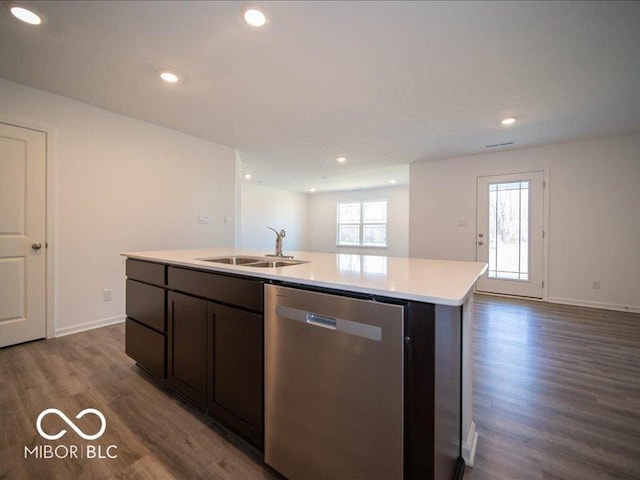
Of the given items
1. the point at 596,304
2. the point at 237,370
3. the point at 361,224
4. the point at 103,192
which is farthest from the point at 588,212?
the point at 103,192

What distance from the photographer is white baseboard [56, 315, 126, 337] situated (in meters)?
2.77

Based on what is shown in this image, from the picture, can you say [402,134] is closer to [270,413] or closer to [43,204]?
[270,413]

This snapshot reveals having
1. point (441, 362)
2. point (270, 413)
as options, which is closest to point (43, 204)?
point (270, 413)

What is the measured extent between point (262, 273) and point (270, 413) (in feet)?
2.04

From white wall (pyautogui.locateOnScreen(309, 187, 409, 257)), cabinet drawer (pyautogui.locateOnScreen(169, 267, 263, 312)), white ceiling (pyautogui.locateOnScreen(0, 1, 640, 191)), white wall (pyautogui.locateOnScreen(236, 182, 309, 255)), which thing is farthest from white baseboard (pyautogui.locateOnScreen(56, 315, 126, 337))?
white wall (pyautogui.locateOnScreen(309, 187, 409, 257))

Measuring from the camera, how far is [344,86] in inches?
99.4

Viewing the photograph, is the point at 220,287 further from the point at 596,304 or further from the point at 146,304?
the point at 596,304

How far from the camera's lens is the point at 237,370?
1.35 metres

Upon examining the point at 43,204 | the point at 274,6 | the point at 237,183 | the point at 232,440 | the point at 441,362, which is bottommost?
the point at 232,440

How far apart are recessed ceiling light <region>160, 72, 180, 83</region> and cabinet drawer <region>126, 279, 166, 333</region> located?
1749 mm

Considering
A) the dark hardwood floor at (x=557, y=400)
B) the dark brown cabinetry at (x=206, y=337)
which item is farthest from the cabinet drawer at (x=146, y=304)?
the dark hardwood floor at (x=557, y=400)

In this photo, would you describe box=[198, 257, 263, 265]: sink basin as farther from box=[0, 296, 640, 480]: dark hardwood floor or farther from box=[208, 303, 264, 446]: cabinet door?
box=[0, 296, 640, 480]: dark hardwood floor

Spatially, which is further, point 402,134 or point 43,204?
point 402,134

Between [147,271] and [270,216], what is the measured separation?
6.37 metres
